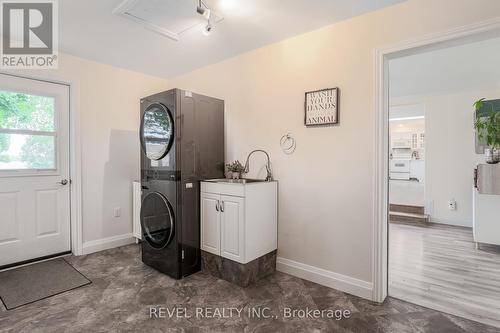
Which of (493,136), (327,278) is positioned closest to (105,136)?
(327,278)

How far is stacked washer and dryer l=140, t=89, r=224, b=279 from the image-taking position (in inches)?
99.6

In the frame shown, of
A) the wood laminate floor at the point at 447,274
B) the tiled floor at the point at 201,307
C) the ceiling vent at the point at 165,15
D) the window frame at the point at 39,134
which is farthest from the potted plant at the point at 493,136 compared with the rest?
the window frame at the point at 39,134

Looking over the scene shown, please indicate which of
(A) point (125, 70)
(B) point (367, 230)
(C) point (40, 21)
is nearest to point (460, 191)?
(B) point (367, 230)

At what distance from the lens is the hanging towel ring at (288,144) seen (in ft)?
8.63

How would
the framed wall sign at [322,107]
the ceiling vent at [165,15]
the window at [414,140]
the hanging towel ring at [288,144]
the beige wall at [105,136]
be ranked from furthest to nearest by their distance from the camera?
the window at [414,140] → the beige wall at [105,136] → the hanging towel ring at [288,144] → the framed wall sign at [322,107] → the ceiling vent at [165,15]

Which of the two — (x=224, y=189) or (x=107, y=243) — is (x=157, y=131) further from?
(x=107, y=243)

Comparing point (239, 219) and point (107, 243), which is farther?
point (107, 243)

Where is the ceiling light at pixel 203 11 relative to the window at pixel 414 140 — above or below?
above

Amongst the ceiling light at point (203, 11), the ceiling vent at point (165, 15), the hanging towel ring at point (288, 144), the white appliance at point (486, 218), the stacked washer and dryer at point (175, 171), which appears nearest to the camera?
the ceiling light at point (203, 11)

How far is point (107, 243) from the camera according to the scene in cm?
338

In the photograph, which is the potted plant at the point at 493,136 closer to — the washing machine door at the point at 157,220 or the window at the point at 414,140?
the washing machine door at the point at 157,220

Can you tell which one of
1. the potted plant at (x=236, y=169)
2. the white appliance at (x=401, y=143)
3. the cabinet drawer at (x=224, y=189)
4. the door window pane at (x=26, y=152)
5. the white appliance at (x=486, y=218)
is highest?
the white appliance at (x=401, y=143)

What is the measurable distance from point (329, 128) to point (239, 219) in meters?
1.20

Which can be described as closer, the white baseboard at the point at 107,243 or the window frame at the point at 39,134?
the window frame at the point at 39,134
